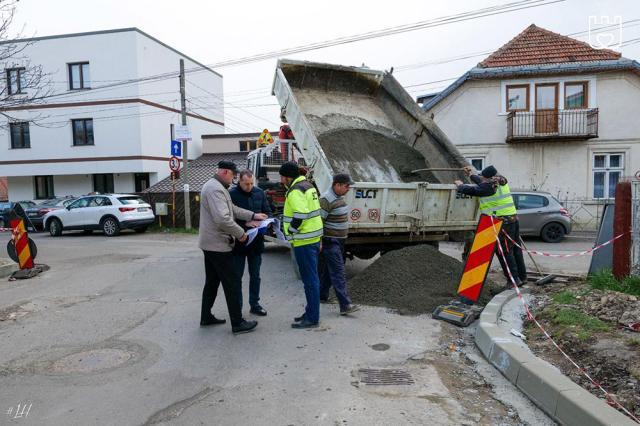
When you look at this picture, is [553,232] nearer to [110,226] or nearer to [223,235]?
[223,235]

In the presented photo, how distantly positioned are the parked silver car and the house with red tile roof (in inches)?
227

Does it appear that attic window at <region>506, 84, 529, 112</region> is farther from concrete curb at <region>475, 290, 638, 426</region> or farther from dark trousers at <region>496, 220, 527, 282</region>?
concrete curb at <region>475, 290, 638, 426</region>

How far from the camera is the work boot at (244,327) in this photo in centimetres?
504

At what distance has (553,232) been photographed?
520 inches

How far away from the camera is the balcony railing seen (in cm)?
1789

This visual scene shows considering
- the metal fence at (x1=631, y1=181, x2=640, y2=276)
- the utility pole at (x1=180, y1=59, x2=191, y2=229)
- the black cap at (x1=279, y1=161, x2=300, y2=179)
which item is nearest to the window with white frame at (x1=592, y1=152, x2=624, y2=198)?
the metal fence at (x1=631, y1=181, x2=640, y2=276)

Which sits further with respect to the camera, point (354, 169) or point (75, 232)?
point (75, 232)

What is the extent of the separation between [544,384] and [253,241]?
3563mm

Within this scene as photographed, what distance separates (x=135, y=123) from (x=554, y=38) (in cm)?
2088

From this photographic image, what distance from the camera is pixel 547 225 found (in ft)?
43.1

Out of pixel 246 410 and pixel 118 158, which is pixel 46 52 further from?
pixel 246 410

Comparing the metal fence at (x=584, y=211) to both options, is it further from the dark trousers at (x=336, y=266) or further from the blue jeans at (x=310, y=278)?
the blue jeans at (x=310, y=278)

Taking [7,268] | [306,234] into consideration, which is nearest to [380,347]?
[306,234]

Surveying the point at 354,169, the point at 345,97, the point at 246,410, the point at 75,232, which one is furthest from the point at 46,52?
the point at 246,410
